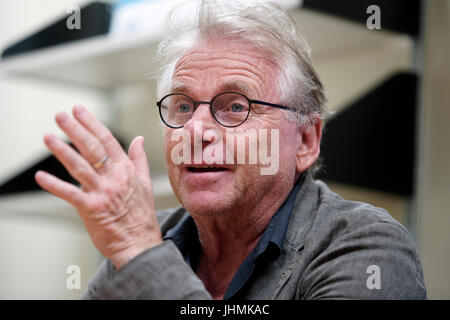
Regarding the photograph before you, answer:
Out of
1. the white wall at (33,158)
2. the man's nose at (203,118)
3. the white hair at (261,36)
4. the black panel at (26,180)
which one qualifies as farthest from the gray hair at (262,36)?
the white wall at (33,158)

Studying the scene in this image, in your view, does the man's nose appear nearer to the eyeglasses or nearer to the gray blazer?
the eyeglasses

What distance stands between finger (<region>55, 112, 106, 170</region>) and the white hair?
0.34 metres

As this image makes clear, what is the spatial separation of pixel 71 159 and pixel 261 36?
0.40 metres

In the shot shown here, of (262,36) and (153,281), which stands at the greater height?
(262,36)

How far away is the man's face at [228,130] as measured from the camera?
0.94m

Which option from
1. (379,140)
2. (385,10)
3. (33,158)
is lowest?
(33,158)

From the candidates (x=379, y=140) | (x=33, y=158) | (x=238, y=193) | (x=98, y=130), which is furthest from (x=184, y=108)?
(x=33, y=158)

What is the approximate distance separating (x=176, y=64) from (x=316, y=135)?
260 mm

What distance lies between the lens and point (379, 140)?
175cm

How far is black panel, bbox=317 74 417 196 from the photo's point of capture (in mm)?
1702

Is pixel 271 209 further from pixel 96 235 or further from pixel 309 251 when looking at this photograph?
pixel 96 235

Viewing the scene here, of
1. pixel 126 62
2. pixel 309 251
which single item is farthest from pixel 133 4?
pixel 309 251

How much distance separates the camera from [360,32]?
179cm

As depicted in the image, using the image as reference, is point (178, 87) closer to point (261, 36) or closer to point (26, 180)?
point (261, 36)
